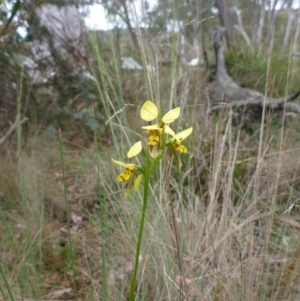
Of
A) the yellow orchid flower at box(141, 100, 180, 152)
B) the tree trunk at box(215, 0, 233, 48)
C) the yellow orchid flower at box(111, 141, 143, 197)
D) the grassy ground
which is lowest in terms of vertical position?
the grassy ground

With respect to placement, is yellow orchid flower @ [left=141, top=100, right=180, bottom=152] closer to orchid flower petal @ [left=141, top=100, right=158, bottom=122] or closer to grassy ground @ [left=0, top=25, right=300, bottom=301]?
orchid flower petal @ [left=141, top=100, right=158, bottom=122]

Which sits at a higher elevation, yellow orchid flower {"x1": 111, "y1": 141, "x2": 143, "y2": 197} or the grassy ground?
yellow orchid flower {"x1": 111, "y1": 141, "x2": 143, "y2": 197}

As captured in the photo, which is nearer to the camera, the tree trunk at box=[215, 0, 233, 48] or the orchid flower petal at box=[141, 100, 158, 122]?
the orchid flower petal at box=[141, 100, 158, 122]

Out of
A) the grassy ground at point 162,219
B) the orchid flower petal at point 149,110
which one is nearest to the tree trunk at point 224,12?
the grassy ground at point 162,219

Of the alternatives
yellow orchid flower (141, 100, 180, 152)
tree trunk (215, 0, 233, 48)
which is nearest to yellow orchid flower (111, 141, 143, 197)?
yellow orchid flower (141, 100, 180, 152)

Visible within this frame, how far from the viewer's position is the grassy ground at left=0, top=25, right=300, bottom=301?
4.09 feet

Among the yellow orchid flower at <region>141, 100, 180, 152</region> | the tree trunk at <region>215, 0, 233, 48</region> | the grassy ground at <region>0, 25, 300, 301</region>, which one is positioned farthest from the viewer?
the tree trunk at <region>215, 0, 233, 48</region>

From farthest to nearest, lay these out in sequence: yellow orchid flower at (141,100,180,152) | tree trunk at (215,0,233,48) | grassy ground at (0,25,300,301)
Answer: tree trunk at (215,0,233,48) → grassy ground at (0,25,300,301) → yellow orchid flower at (141,100,180,152)

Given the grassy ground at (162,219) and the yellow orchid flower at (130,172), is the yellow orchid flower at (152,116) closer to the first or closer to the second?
the yellow orchid flower at (130,172)

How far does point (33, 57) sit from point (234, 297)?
3.21 meters

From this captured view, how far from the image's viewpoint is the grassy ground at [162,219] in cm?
125

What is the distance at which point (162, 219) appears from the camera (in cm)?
145

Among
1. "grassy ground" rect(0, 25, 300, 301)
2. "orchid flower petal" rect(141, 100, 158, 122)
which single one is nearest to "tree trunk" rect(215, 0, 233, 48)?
"grassy ground" rect(0, 25, 300, 301)

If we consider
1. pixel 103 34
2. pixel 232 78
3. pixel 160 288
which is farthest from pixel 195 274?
pixel 103 34
